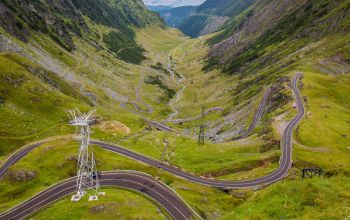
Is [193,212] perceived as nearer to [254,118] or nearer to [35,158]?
[35,158]

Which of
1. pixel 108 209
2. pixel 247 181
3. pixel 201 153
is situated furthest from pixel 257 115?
pixel 108 209

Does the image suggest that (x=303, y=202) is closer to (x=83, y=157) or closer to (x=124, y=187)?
(x=83, y=157)

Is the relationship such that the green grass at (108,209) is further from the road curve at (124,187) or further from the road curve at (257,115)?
the road curve at (257,115)

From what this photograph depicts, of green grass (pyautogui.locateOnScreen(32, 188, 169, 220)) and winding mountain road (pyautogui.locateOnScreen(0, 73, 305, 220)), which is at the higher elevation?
winding mountain road (pyautogui.locateOnScreen(0, 73, 305, 220))

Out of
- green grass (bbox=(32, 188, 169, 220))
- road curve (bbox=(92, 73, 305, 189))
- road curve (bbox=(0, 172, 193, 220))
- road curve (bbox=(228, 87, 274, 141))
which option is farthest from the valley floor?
road curve (bbox=(228, 87, 274, 141))

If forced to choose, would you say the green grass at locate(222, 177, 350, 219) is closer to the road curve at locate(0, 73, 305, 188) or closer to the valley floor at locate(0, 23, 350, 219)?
the valley floor at locate(0, 23, 350, 219)

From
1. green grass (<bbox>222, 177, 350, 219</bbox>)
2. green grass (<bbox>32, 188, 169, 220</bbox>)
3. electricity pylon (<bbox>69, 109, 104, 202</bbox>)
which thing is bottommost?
green grass (<bbox>222, 177, 350, 219</bbox>)
